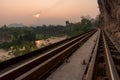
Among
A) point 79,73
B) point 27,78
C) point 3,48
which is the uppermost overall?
point 27,78

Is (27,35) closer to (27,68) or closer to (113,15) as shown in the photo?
(113,15)

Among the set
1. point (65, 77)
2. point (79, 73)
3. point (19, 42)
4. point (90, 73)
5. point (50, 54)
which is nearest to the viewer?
point (90, 73)

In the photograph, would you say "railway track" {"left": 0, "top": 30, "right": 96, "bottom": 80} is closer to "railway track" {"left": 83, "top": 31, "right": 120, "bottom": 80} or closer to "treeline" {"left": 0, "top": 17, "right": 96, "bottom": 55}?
"railway track" {"left": 83, "top": 31, "right": 120, "bottom": 80}

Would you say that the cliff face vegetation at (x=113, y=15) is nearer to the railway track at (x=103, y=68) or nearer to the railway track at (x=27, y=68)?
the railway track at (x=103, y=68)

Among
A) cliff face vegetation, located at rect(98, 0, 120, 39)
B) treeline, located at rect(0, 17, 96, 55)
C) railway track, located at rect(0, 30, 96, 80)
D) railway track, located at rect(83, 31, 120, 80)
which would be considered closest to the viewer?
railway track, located at rect(0, 30, 96, 80)

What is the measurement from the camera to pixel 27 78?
3930mm

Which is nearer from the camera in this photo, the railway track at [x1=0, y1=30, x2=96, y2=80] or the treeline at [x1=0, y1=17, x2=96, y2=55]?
the railway track at [x1=0, y1=30, x2=96, y2=80]

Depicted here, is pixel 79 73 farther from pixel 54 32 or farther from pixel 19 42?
pixel 54 32

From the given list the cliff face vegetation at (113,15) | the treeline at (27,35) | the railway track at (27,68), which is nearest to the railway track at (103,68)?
the railway track at (27,68)

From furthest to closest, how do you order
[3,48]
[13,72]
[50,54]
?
[3,48] < [50,54] < [13,72]

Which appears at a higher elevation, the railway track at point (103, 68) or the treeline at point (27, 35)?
the railway track at point (103, 68)

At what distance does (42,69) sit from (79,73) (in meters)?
1.04

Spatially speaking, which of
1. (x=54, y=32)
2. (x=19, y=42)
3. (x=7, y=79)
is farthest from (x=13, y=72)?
(x=54, y=32)

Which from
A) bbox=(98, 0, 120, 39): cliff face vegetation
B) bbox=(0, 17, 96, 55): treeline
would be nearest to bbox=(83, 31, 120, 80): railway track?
bbox=(98, 0, 120, 39): cliff face vegetation
